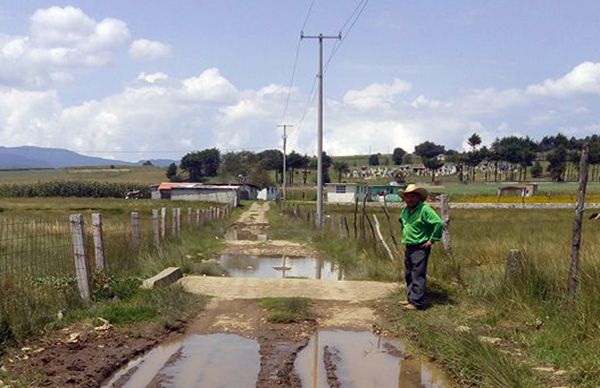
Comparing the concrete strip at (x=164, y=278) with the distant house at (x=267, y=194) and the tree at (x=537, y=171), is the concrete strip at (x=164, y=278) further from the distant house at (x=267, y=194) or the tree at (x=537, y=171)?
the tree at (x=537, y=171)

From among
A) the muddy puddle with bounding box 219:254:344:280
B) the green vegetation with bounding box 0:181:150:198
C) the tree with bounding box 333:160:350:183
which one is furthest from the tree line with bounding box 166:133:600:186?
the muddy puddle with bounding box 219:254:344:280

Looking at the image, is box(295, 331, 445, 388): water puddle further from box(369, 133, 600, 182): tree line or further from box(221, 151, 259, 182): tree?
box(221, 151, 259, 182): tree

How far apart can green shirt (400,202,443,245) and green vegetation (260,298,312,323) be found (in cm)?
170

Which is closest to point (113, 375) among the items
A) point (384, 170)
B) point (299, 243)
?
point (299, 243)

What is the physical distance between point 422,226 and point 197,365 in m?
3.92

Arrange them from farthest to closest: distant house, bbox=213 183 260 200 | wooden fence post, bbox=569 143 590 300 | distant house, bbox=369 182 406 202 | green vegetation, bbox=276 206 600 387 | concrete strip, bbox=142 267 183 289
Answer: distant house, bbox=213 183 260 200 < distant house, bbox=369 182 406 202 < concrete strip, bbox=142 267 183 289 < wooden fence post, bbox=569 143 590 300 < green vegetation, bbox=276 206 600 387

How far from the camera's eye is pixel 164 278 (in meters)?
10.3

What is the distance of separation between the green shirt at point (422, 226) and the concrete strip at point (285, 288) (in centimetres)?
145

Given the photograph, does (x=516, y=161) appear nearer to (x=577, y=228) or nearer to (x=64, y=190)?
(x=64, y=190)

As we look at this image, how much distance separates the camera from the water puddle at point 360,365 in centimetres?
607

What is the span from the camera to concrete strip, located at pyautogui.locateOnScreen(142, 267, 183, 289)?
9.72m

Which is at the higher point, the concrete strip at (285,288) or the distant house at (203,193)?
the concrete strip at (285,288)

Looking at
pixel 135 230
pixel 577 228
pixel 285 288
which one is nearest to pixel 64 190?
pixel 135 230

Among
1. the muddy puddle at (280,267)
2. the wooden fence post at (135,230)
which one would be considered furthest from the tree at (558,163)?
the wooden fence post at (135,230)
